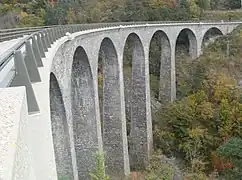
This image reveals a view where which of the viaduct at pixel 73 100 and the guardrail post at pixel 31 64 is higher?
the guardrail post at pixel 31 64

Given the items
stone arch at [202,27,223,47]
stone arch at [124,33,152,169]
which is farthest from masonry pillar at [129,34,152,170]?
stone arch at [202,27,223,47]

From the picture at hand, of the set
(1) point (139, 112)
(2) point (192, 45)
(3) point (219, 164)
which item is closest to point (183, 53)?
(2) point (192, 45)

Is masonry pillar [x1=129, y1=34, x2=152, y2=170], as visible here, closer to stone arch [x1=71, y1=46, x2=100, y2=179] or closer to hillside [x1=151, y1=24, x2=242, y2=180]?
hillside [x1=151, y1=24, x2=242, y2=180]

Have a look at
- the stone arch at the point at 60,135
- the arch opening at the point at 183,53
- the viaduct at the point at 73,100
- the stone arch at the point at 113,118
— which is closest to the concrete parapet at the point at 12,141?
the viaduct at the point at 73,100

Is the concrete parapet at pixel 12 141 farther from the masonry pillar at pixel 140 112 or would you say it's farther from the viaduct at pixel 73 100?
the masonry pillar at pixel 140 112

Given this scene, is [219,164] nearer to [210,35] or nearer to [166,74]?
[166,74]

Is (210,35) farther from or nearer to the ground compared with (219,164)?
farther from the ground
